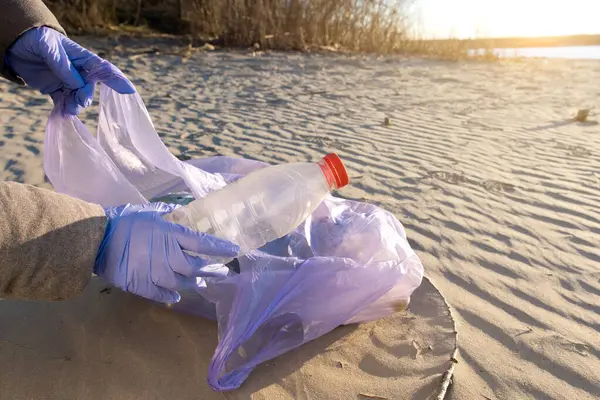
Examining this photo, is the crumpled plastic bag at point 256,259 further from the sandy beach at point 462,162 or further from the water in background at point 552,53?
the water in background at point 552,53

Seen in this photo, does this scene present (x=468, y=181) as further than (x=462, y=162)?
No

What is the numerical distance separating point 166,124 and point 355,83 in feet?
11.3

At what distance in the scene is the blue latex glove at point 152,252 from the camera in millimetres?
1371

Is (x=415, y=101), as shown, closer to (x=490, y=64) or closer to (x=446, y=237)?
(x=446, y=237)

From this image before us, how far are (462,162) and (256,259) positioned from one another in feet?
8.04

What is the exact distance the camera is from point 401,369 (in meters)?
1.53

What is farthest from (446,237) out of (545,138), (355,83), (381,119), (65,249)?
(355,83)

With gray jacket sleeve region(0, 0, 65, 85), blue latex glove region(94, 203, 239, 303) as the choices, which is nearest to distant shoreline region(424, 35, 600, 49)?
gray jacket sleeve region(0, 0, 65, 85)

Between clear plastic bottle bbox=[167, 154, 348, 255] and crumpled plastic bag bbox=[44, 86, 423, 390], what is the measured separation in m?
0.11

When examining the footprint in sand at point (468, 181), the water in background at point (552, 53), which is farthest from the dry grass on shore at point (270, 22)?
the footprint in sand at point (468, 181)

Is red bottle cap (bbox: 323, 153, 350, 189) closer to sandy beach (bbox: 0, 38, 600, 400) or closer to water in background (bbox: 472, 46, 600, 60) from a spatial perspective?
sandy beach (bbox: 0, 38, 600, 400)

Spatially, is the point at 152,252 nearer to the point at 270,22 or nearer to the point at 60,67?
the point at 60,67

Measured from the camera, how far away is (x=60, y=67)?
1800 millimetres

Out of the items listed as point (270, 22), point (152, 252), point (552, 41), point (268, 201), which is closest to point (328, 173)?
point (268, 201)
